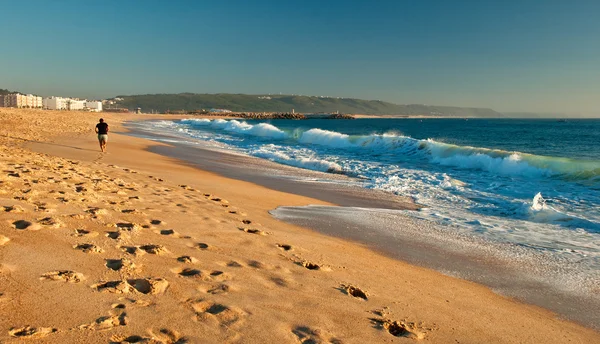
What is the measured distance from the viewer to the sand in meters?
2.87

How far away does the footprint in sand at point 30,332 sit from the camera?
2498 millimetres

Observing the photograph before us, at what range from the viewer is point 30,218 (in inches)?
182

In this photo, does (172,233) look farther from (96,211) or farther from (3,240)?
(3,240)

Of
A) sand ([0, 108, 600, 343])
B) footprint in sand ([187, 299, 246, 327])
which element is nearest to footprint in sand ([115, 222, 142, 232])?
sand ([0, 108, 600, 343])

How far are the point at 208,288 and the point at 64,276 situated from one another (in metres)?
1.19

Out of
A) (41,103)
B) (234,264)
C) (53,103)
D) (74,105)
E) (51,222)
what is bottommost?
(234,264)

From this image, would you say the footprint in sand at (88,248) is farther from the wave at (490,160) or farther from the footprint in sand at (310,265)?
the wave at (490,160)

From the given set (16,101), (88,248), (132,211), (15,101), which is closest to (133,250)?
(88,248)

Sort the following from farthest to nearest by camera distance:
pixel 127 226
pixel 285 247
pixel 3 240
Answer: pixel 285 247 < pixel 127 226 < pixel 3 240

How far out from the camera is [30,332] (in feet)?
8.30

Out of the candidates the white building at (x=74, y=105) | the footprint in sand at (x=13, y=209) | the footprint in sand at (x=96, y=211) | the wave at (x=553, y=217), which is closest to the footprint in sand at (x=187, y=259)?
the footprint in sand at (x=96, y=211)

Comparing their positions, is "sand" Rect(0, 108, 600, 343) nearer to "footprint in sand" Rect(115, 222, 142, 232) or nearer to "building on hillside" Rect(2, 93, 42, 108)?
"footprint in sand" Rect(115, 222, 142, 232)

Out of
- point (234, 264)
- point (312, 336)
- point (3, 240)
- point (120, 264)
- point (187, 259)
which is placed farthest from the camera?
point (234, 264)

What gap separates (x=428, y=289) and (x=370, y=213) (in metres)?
3.94
